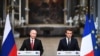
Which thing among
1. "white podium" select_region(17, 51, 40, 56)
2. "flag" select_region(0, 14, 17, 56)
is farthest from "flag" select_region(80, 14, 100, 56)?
"flag" select_region(0, 14, 17, 56)

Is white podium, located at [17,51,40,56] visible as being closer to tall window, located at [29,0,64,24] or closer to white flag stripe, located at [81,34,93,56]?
white flag stripe, located at [81,34,93,56]

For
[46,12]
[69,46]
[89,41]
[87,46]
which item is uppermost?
[89,41]

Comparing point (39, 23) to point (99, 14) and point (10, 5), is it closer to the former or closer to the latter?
point (10, 5)

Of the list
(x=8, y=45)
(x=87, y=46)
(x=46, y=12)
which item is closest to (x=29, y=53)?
(x=8, y=45)

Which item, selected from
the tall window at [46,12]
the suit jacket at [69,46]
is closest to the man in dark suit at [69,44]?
the suit jacket at [69,46]

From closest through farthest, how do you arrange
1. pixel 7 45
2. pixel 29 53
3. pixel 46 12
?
pixel 7 45, pixel 29 53, pixel 46 12

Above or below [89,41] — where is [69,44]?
below

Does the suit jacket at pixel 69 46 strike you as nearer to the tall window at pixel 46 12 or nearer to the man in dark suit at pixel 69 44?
the man in dark suit at pixel 69 44

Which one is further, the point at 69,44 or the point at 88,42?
the point at 69,44

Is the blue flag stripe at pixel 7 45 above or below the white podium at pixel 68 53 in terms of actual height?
above

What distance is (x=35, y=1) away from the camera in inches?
933

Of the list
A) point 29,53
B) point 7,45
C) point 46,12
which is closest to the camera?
point 7,45

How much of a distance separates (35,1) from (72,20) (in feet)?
9.94

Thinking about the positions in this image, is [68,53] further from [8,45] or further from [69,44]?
[8,45]
